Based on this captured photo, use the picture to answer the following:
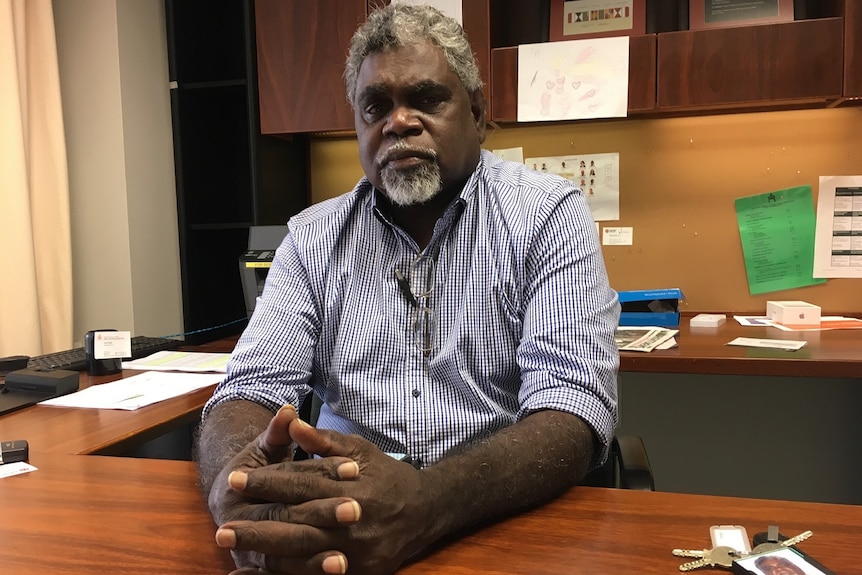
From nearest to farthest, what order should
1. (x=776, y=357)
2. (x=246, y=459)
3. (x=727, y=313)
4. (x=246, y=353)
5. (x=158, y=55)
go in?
(x=246, y=459) → (x=246, y=353) → (x=776, y=357) → (x=727, y=313) → (x=158, y=55)

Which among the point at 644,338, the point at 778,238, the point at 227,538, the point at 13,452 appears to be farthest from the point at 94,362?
the point at 778,238

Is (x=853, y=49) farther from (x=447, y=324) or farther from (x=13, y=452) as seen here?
(x=13, y=452)

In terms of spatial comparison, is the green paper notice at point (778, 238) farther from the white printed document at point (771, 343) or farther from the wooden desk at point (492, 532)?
the wooden desk at point (492, 532)

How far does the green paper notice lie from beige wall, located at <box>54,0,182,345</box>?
1964mm

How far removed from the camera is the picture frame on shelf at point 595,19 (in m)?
2.00

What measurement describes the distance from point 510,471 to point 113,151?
198cm

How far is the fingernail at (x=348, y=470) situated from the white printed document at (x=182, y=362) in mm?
1026

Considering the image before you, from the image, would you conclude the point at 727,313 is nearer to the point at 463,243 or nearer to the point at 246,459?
the point at 463,243

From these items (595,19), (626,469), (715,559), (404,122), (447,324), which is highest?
(595,19)

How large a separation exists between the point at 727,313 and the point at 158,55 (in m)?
2.12

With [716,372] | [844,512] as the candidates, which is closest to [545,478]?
[844,512]

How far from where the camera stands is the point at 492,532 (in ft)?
2.19

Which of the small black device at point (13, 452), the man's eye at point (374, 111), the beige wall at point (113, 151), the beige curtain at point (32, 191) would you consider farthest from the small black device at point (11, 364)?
the man's eye at point (374, 111)

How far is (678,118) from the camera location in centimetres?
210
